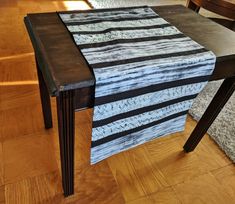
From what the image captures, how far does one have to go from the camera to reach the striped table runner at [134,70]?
1.96 feet

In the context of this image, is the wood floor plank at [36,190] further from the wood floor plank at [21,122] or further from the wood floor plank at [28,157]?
the wood floor plank at [21,122]

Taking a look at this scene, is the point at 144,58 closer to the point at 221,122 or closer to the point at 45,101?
the point at 45,101

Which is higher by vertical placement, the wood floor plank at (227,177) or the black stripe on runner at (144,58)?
the black stripe on runner at (144,58)

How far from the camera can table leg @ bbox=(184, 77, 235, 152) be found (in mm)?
872

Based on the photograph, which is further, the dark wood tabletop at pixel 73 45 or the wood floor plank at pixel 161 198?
the wood floor plank at pixel 161 198

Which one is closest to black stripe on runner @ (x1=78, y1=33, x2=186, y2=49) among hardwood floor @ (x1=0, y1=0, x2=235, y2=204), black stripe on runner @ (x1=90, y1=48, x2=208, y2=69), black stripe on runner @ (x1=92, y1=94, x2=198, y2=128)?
black stripe on runner @ (x1=90, y1=48, x2=208, y2=69)

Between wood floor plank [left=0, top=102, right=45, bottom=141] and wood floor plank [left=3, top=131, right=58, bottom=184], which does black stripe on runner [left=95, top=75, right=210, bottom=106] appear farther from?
wood floor plank [left=0, top=102, right=45, bottom=141]

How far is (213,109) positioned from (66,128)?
2.06 ft

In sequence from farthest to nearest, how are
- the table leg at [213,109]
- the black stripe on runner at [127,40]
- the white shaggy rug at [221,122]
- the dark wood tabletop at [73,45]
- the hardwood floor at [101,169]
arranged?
1. the white shaggy rug at [221,122]
2. the hardwood floor at [101,169]
3. the table leg at [213,109]
4. the black stripe on runner at [127,40]
5. the dark wood tabletop at [73,45]

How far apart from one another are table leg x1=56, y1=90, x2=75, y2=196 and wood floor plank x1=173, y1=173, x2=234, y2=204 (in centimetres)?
51

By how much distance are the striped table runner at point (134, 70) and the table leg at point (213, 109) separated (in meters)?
0.15

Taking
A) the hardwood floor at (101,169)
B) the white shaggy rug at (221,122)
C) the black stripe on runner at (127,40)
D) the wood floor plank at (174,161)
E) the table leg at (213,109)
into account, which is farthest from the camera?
the white shaggy rug at (221,122)

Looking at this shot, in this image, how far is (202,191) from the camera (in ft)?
3.38

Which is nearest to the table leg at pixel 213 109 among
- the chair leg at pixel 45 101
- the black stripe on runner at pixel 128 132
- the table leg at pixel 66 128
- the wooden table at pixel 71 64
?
the wooden table at pixel 71 64
